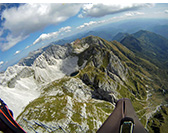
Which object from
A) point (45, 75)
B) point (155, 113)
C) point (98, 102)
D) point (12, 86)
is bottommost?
point (155, 113)

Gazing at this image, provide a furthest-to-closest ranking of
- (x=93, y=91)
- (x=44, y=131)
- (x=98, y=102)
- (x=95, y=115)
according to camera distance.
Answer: (x=93, y=91)
(x=98, y=102)
(x=95, y=115)
(x=44, y=131)

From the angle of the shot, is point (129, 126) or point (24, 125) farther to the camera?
point (24, 125)

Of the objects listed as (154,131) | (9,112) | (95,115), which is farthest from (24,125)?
(154,131)

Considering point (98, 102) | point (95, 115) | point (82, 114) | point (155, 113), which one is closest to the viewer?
point (82, 114)

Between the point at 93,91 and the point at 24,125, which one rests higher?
the point at 24,125

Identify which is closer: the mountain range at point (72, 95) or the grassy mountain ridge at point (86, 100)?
the grassy mountain ridge at point (86, 100)

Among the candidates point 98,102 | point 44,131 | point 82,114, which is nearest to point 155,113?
point 98,102

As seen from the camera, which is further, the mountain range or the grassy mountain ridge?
the mountain range

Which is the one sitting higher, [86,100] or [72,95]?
[72,95]

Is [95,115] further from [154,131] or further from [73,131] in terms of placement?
[154,131]

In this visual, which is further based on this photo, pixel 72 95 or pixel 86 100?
pixel 86 100
